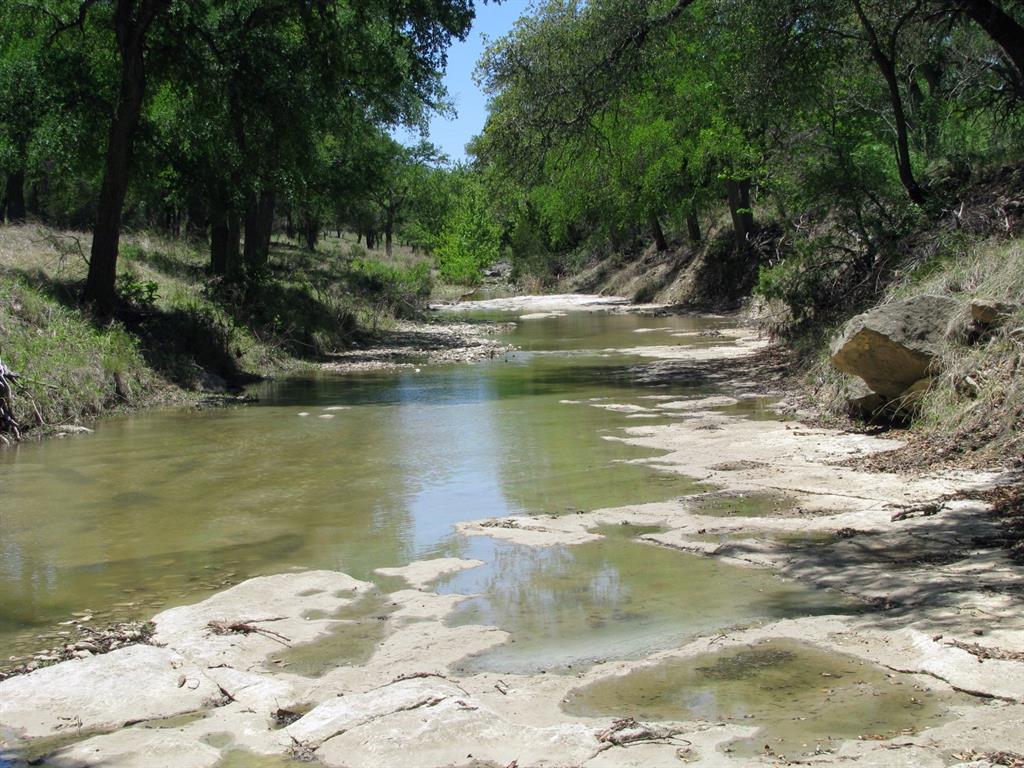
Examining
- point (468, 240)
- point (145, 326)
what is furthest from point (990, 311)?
point (468, 240)

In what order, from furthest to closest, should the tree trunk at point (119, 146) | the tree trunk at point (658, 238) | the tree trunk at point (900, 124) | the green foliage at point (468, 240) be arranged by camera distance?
1. the green foliage at point (468, 240)
2. the tree trunk at point (658, 238)
3. the tree trunk at point (119, 146)
4. the tree trunk at point (900, 124)

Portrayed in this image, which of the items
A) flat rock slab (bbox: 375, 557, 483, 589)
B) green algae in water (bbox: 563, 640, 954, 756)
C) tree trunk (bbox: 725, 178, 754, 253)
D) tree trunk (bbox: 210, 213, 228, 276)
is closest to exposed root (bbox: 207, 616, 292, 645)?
flat rock slab (bbox: 375, 557, 483, 589)

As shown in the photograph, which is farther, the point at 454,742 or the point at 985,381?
the point at 985,381

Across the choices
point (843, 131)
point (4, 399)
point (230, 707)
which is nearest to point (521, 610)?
point (230, 707)

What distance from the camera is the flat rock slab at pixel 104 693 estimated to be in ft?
16.4

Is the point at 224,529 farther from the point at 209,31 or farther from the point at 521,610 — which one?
the point at 209,31

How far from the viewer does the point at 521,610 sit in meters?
6.70

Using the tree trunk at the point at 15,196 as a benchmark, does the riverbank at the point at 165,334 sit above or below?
below

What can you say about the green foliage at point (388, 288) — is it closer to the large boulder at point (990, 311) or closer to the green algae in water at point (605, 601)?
the large boulder at point (990, 311)

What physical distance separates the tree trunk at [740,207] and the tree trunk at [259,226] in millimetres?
14383

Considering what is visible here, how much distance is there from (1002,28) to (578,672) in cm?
881

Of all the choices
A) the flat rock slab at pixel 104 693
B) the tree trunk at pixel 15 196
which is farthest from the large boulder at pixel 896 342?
the tree trunk at pixel 15 196

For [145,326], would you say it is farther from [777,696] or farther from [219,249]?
[777,696]

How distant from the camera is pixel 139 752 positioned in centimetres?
460
